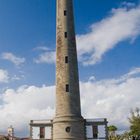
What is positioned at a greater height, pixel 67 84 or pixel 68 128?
pixel 67 84

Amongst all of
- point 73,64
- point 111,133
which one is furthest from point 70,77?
point 111,133

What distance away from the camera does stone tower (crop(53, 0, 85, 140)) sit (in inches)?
1526

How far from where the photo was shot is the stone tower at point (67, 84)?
3875 cm

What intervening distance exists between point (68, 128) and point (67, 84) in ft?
16.2

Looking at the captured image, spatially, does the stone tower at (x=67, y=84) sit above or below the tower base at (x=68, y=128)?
above

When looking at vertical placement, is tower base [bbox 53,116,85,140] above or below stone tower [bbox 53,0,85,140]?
below

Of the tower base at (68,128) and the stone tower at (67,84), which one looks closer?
the tower base at (68,128)

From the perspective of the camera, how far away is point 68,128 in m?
38.8

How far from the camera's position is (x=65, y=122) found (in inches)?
1522

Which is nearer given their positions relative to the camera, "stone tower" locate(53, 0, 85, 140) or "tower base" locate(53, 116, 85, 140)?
"tower base" locate(53, 116, 85, 140)

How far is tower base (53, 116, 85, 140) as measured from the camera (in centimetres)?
3840

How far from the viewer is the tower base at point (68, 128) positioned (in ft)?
126

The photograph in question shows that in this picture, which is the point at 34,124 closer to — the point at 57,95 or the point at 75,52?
the point at 57,95

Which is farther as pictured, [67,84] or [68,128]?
[67,84]
